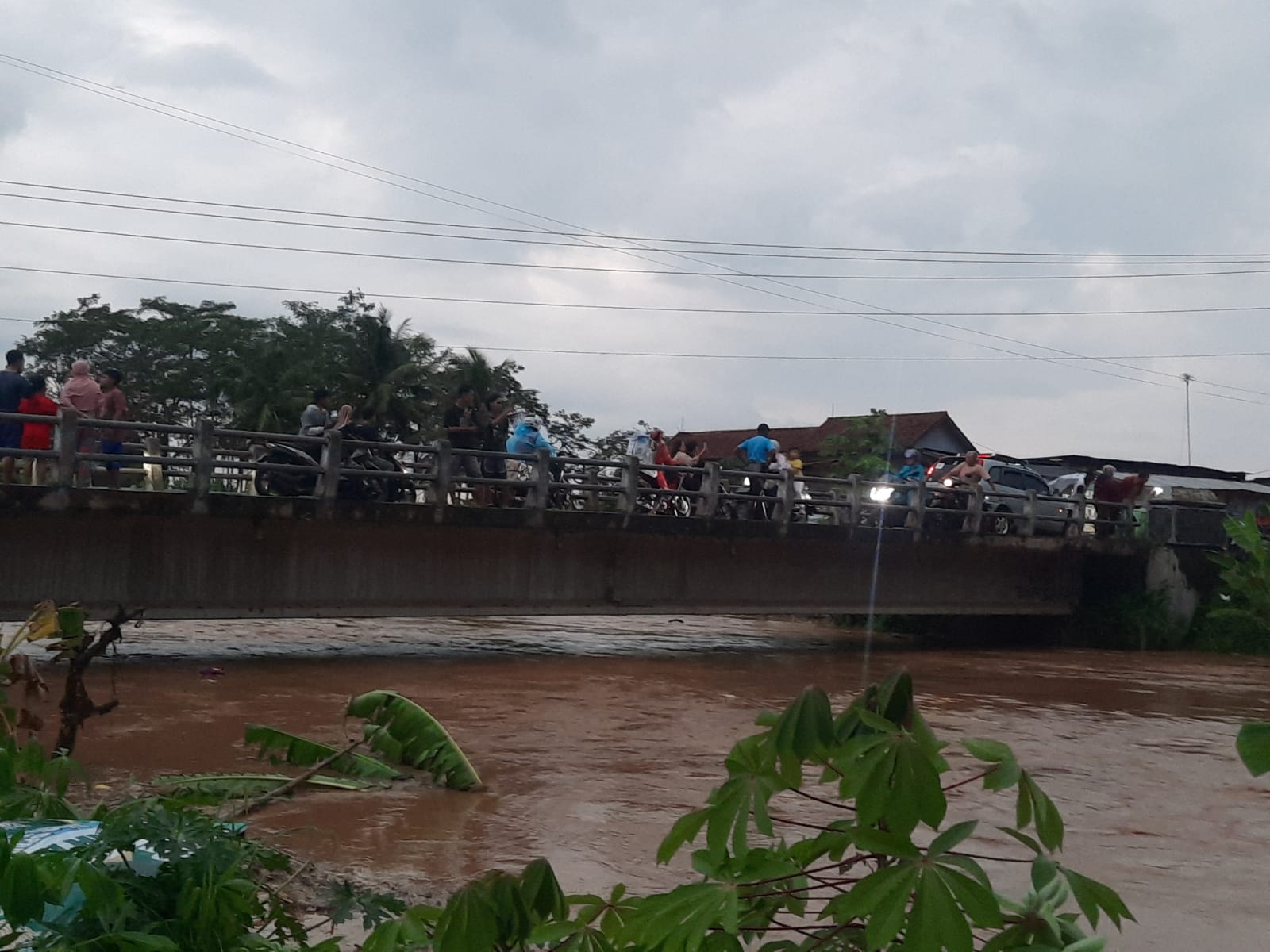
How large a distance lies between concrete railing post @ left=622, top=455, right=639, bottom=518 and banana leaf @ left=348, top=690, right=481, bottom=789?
33.0 feet

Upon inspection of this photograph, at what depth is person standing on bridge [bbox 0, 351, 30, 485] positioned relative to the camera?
12.5 m

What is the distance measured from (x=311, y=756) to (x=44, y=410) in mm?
7139

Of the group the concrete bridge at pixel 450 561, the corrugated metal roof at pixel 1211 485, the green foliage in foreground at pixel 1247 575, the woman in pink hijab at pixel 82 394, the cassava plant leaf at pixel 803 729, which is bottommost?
the concrete bridge at pixel 450 561

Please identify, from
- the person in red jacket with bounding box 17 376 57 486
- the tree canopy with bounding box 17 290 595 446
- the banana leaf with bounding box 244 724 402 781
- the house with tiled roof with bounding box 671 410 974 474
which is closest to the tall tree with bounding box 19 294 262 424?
the tree canopy with bounding box 17 290 595 446

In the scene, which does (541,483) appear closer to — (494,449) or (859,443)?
(494,449)

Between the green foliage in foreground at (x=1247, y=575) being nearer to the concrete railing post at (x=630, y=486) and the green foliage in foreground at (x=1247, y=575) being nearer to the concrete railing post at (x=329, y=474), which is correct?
the concrete railing post at (x=329, y=474)

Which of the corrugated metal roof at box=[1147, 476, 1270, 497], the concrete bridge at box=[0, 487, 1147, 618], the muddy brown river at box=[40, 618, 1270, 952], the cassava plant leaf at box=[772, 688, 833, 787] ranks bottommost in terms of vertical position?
the muddy brown river at box=[40, 618, 1270, 952]

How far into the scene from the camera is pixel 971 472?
75.1 ft

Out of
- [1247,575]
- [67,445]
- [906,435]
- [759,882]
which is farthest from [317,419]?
[906,435]

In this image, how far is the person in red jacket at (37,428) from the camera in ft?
41.8

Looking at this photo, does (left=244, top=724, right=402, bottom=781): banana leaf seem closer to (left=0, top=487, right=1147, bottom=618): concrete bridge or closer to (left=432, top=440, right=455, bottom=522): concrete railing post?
(left=0, top=487, right=1147, bottom=618): concrete bridge

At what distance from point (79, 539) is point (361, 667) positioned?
11.5 feet

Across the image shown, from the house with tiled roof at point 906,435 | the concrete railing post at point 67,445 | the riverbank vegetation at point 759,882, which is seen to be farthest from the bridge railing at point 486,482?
the house with tiled roof at point 906,435

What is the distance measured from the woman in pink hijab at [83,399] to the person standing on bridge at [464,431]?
4.58 m
